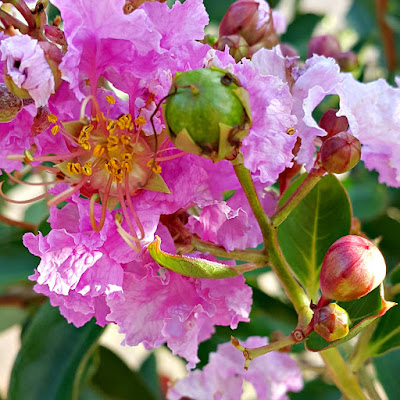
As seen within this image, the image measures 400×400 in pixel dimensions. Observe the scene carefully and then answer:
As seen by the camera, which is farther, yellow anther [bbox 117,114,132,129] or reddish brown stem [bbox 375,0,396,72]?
reddish brown stem [bbox 375,0,396,72]

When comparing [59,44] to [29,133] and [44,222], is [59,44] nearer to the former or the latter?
[29,133]

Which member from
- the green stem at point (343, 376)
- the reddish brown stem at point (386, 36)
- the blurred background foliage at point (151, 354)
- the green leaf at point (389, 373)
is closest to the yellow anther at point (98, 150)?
the blurred background foliage at point (151, 354)

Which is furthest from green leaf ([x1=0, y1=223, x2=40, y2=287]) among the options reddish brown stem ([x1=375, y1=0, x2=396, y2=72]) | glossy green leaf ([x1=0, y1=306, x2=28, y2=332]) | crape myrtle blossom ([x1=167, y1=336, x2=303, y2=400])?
reddish brown stem ([x1=375, y1=0, x2=396, y2=72])

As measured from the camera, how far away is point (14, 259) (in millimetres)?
1205

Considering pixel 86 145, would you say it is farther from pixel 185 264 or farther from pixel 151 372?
pixel 151 372

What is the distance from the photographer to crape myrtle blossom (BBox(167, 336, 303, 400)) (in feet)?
3.48

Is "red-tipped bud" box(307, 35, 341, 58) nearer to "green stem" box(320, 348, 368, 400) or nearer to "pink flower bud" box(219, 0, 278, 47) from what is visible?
"pink flower bud" box(219, 0, 278, 47)

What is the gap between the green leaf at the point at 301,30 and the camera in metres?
1.70

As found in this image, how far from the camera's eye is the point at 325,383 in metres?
1.60

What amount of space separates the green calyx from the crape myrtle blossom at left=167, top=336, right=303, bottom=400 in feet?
1.66

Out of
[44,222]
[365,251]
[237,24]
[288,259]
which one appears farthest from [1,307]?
[365,251]

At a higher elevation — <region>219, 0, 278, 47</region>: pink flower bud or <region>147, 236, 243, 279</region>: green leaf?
<region>219, 0, 278, 47</region>: pink flower bud

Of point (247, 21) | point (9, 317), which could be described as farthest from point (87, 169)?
point (9, 317)

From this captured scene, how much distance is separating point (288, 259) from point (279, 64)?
31cm
